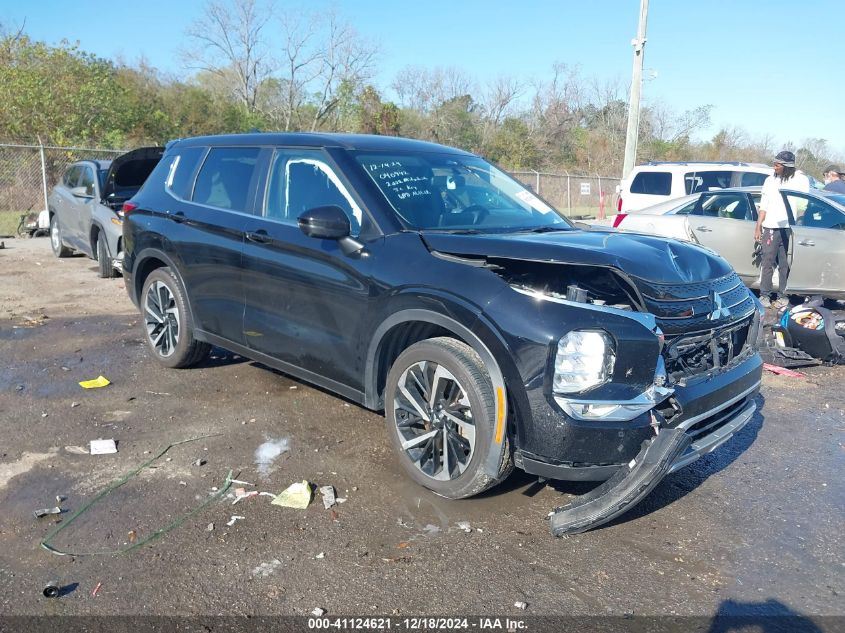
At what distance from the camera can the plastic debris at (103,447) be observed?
436cm

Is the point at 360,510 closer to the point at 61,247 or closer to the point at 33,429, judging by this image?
the point at 33,429

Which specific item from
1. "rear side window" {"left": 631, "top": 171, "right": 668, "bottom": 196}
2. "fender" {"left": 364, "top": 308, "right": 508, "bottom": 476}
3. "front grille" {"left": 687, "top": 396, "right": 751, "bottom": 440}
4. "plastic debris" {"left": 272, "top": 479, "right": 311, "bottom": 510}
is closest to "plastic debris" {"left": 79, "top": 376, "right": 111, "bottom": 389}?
"plastic debris" {"left": 272, "top": 479, "right": 311, "bottom": 510}

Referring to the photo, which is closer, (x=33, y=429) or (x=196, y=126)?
(x=33, y=429)

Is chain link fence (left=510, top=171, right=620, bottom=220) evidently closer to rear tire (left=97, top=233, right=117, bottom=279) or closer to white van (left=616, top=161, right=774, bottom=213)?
white van (left=616, top=161, right=774, bottom=213)

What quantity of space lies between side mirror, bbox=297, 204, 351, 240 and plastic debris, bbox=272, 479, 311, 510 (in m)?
1.40

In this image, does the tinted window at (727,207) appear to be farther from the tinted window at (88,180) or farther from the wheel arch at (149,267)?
the tinted window at (88,180)

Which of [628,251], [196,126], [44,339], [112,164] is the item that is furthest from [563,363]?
[196,126]

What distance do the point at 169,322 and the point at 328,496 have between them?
9.12 ft

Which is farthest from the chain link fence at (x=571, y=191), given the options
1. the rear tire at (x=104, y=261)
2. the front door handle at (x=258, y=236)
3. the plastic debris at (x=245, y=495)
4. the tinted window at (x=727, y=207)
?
the plastic debris at (x=245, y=495)

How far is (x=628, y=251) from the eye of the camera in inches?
143

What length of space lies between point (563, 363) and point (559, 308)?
25cm

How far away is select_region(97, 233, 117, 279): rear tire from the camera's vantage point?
10375mm

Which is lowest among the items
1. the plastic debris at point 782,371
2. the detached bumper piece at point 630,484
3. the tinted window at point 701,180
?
the plastic debris at point 782,371

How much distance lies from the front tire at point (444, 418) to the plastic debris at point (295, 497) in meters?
0.55
